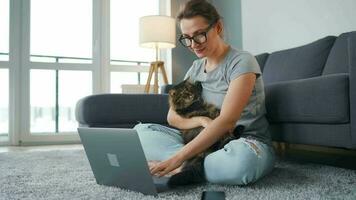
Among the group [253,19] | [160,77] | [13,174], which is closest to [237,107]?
[13,174]

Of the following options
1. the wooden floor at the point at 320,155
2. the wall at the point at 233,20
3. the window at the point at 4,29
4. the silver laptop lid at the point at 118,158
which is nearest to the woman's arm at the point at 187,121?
the silver laptop lid at the point at 118,158

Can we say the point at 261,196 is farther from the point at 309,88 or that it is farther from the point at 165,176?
the point at 309,88

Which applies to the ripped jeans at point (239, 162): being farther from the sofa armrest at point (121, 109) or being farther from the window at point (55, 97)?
the window at point (55, 97)

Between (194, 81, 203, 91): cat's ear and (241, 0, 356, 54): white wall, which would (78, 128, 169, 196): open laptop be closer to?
(194, 81, 203, 91): cat's ear

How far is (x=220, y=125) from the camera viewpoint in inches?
43.5

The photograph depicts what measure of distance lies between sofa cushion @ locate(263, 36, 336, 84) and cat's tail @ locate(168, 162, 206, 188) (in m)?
1.21

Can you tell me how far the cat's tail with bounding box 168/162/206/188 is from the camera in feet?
3.53

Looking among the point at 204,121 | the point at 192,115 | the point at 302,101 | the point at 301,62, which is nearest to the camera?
the point at 204,121

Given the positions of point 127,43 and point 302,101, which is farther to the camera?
point 127,43

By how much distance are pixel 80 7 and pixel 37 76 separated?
911mm

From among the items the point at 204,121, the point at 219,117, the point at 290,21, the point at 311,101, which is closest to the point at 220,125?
the point at 219,117

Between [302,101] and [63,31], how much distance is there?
3047 mm

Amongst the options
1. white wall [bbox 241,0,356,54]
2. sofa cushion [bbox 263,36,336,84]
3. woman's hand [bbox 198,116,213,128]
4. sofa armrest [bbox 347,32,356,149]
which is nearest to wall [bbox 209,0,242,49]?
white wall [bbox 241,0,356,54]

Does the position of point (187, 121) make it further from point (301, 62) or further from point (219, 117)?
point (301, 62)
